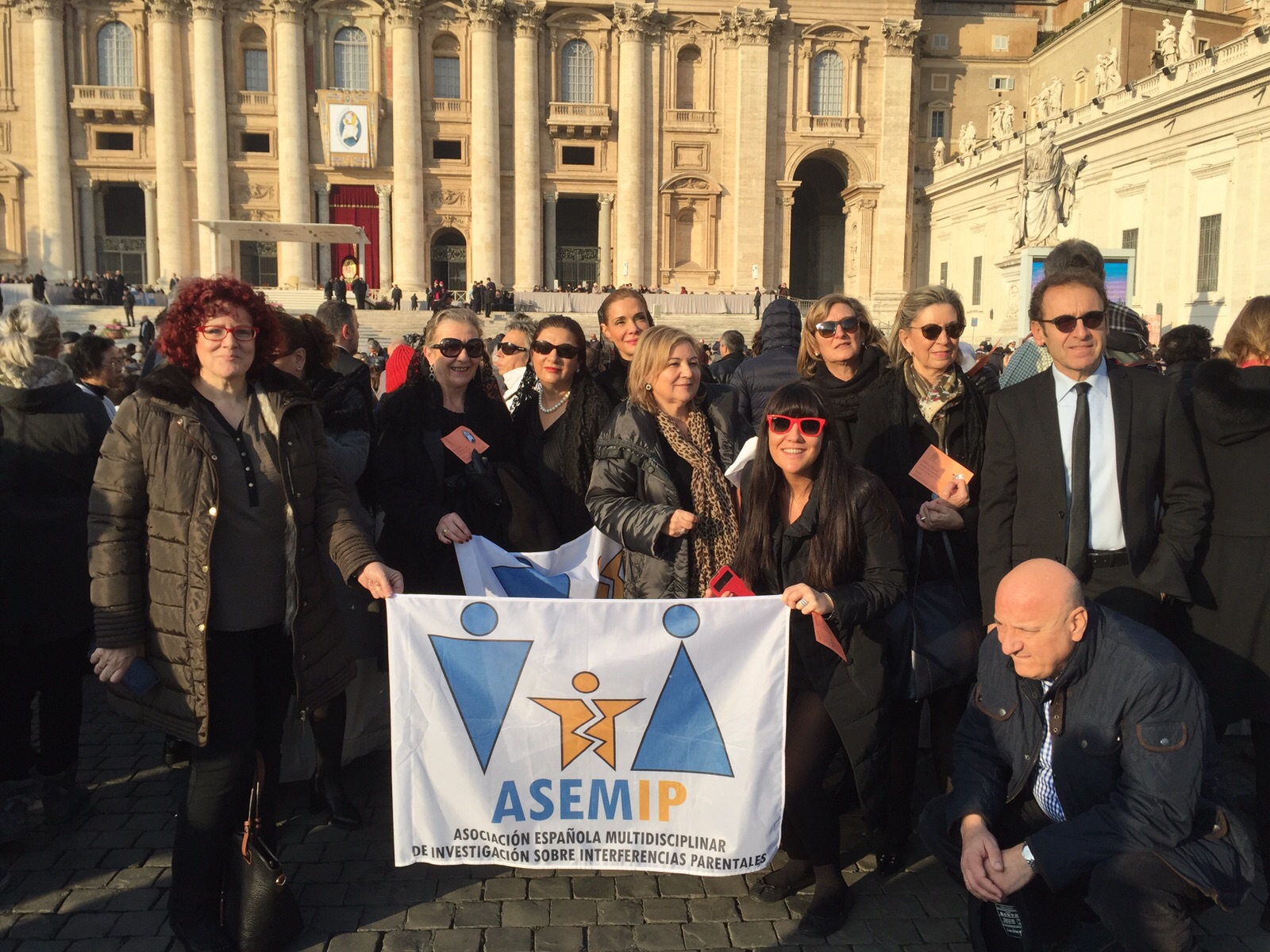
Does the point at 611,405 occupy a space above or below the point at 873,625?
above

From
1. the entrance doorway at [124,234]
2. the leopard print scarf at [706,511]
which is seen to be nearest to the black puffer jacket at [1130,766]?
the leopard print scarf at [706,511]

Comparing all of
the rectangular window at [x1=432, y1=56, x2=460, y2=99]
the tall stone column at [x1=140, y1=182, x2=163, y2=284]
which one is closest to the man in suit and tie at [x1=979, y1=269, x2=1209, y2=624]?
the rectangular window at [x1=432, y1=56, x2=460, y2=99]

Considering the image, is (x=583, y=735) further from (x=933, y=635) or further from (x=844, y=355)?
(x=844, y=355)

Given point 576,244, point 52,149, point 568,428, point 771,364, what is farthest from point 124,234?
point 568,428

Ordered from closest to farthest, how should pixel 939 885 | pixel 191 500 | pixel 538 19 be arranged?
1. pixel 191 500
2. pixel 939 885
3. pixel 538 19

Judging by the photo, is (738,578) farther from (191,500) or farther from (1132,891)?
(191,500)

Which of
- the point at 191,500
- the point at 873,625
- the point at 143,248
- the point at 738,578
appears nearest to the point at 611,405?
the point at 738,578

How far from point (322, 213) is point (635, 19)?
1474cm

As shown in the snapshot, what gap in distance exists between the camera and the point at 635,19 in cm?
4050

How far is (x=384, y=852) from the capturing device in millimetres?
4176

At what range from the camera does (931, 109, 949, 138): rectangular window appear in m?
45.8

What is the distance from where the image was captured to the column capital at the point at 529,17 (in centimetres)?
4022

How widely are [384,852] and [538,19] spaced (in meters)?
41.4

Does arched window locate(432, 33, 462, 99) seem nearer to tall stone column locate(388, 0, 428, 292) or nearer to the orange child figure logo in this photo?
tall stone column locate(388, 0, 428, 292)
